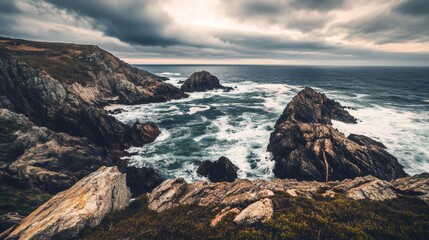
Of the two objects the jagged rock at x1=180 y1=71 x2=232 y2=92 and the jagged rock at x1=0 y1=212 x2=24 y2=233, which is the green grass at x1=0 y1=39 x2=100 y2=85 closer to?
Result: the jagged rock at x1=180 y1=71 x2=232 y2=92

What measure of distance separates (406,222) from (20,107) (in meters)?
62.6

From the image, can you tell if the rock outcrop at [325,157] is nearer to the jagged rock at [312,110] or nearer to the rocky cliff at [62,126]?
the jagged rock at [312,110]

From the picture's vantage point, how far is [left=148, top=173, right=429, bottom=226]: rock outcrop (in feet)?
51.9

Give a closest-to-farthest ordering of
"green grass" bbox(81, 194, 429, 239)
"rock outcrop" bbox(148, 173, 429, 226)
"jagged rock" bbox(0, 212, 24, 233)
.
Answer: "green grass" bbox(81, 194, 429, 239), "rock outcrop" bbox(148, 173, 429, 226), "jagged rock" bbox(0, 212, 24, 233)

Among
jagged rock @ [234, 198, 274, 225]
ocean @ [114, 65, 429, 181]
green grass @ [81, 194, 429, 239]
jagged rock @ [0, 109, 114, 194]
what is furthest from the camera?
ocean @ [114, 65, 429, 181]

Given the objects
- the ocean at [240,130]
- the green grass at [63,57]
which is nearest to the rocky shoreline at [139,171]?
the ocean at [240,130]

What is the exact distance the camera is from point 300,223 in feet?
46.7

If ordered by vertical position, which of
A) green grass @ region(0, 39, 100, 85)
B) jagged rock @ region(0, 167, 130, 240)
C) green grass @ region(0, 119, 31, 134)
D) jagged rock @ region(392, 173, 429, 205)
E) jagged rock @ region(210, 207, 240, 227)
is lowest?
jagged rock @ region(0, 167, 130, 240)

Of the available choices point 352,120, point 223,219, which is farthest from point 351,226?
point 352,120

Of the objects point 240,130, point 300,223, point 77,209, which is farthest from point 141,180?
point 240,130

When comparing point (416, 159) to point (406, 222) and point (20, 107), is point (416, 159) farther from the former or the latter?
point (20, 107)

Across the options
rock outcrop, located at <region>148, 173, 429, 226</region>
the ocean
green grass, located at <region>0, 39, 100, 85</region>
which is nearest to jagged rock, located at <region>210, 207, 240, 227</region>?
rock outcrop, located at <region>148, 173, 429, 226</region>

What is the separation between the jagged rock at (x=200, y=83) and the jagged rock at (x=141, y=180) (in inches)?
3306

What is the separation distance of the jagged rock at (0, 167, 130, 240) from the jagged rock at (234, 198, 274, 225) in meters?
10.7
